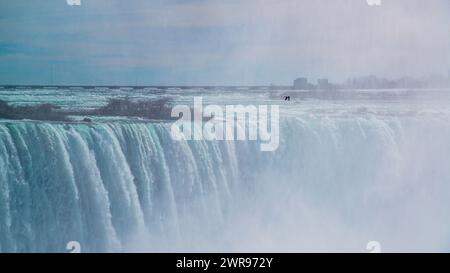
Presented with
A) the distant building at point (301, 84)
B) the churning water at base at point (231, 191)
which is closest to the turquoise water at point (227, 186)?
the churning water at base at point (231, 191)

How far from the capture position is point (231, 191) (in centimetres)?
459

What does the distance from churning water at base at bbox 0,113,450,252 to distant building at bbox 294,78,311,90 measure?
0.64 feet

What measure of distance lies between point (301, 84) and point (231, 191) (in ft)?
2.47

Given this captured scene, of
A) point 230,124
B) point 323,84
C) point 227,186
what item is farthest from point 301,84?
point 227,186

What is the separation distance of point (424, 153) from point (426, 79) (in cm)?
45

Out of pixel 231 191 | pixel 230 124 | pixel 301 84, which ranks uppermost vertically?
pixel 301 84

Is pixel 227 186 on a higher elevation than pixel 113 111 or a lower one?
lower

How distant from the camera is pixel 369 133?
185 inches

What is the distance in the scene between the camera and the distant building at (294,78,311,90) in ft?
15.5

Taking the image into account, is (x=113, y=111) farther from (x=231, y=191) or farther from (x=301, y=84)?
(x=301, y=84)

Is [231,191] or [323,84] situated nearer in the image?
[231,191]

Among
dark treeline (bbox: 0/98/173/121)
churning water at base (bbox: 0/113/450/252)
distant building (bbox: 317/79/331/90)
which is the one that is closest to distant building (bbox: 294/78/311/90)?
distant building (bbox: 317/79/331/90)
